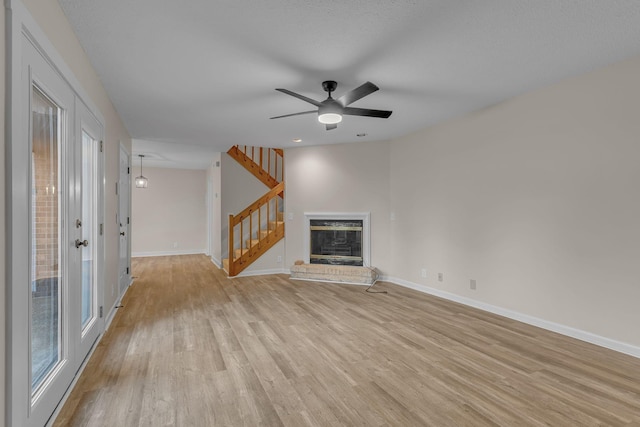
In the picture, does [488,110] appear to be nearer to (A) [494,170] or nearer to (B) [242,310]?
(A) [494,170]

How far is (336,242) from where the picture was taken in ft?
20.5

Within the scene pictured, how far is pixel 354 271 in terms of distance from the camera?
5668 millimetres

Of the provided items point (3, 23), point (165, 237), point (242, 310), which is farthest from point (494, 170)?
point (165, 237)

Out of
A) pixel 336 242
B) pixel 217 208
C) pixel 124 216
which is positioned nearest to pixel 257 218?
pixel 217 208

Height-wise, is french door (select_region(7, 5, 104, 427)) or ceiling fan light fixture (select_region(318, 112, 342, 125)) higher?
ceiling fan light fixture (select_region(318, 112, 342, 125))

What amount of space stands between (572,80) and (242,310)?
14.4 ft

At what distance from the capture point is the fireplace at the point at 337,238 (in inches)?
238

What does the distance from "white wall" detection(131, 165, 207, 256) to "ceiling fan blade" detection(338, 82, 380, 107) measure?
7264 mm

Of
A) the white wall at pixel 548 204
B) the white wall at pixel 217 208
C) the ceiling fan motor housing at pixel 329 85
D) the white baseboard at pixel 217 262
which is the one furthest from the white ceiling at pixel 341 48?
the white baseboard at pixel 217 262

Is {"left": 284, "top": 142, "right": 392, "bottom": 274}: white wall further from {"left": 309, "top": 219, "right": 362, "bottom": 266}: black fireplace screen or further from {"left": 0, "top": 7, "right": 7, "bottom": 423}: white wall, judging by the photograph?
{"left": 0, "top": 7, "right": 7, "bottom": 423}: white wall

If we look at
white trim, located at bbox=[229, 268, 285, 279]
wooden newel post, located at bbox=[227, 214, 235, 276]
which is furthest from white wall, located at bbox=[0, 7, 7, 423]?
white trim, located at bbox=[229, 268, 285, 279]

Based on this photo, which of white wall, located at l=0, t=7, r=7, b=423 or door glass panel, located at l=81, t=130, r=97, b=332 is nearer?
white wall, located at l=0, t=7, r=7, b=423

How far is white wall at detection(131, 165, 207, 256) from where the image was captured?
28.6 feet

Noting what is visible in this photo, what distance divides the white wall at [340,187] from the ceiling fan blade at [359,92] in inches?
116
